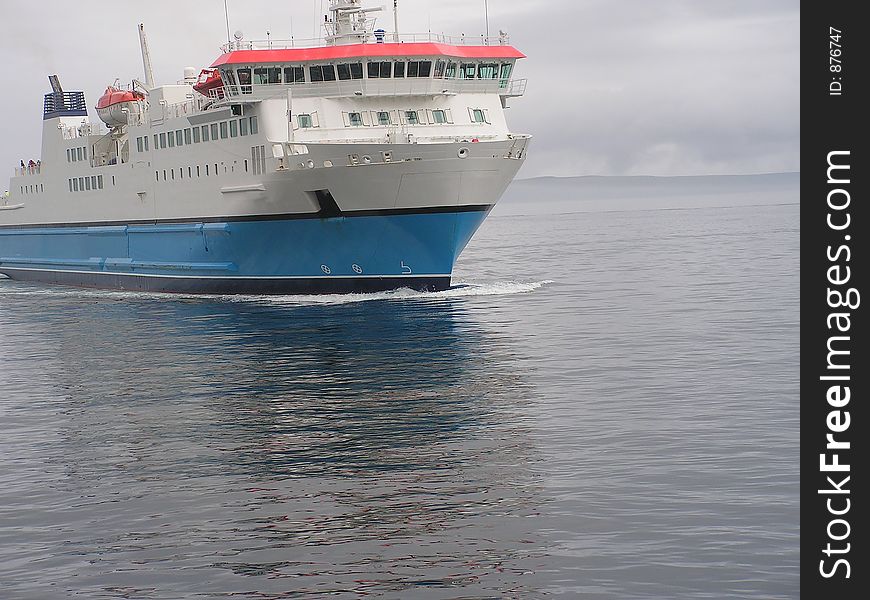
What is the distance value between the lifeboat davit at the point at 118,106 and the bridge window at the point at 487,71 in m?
17.3

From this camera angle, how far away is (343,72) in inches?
1644

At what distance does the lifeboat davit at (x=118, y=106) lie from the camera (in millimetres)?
52156

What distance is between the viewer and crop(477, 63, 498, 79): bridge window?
43.7 meters

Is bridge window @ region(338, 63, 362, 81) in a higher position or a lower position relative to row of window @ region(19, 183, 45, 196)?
higher

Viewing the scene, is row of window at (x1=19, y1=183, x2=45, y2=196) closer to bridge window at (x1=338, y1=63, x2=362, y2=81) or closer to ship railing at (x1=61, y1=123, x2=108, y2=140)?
ship railing at (x1=61, y1=123, x2=108, y2=140)

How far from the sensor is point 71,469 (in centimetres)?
1873

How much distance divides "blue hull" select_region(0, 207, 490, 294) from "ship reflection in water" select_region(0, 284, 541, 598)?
308 inches

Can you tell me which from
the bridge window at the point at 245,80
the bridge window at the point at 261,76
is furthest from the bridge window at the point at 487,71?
the bridge window at the point at 245,80

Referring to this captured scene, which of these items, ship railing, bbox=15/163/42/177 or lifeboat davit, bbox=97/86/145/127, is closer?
lifeboat davit, bbox=97/86/145/127

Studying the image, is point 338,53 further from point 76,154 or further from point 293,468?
point 293,468

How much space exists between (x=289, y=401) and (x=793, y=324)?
1792 cm

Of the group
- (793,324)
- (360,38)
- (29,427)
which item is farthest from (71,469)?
(360,38)

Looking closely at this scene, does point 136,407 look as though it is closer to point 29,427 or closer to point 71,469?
point 29,427
